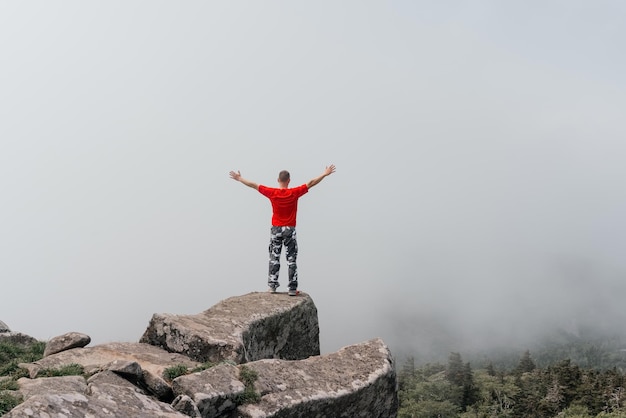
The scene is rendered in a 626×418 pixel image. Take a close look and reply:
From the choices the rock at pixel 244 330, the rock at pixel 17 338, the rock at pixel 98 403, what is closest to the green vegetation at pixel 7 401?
the rock at pixel 98 403

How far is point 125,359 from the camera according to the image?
470 inches

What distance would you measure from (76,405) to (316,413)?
4.89 meters

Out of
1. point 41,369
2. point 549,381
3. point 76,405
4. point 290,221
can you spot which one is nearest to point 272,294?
point 290,221

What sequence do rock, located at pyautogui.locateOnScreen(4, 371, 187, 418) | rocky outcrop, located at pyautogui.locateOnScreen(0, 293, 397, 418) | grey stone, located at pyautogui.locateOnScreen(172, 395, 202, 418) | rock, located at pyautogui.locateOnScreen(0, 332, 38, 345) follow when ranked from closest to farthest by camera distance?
1. rock, located at pyautogui.locateOnScreen(4, 371, 187, 418)
2. rocky outcrop, located at pyautogui.locateOnScreen(0, 293, 397, 418)
3. grey stone, located at pyautogui.locateOnScreen(172, 395, 202, 418)
4. rock, located at pyautogui.locateOnScreen(0, 332, 38, 345)

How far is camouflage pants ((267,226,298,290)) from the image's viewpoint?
1970 centimetres

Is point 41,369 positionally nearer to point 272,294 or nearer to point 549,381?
point 272,294

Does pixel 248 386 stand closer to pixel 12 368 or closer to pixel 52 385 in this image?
pixel 52 385

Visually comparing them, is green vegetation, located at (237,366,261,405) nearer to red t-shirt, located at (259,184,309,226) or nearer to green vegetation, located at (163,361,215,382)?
green vegetation, located at (163,361,215,382)

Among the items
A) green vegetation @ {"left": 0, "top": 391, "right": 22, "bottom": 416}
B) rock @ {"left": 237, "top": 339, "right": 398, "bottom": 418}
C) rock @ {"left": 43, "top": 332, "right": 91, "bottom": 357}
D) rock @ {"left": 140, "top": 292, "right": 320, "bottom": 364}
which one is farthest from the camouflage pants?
green vegetation @ {"left": 0, "top": 391, "right": 22, "bottom": 416}

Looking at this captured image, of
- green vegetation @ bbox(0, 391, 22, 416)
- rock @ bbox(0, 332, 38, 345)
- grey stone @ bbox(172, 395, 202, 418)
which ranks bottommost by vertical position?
rock @ bbox(0, 332, 38, 345)

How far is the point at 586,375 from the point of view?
457 feet

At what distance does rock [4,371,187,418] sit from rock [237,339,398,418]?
6.16 feet

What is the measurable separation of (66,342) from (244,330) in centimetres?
458

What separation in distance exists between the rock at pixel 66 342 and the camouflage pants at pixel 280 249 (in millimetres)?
7397
